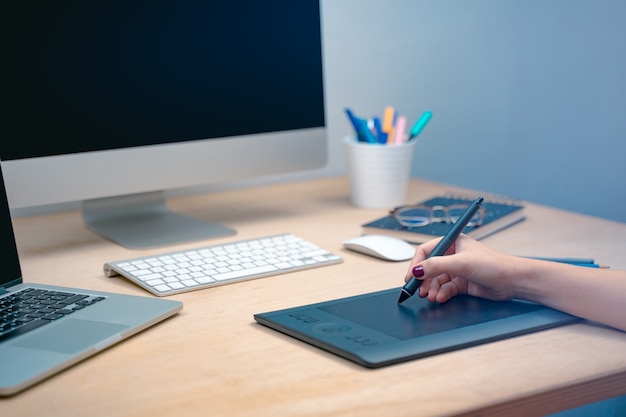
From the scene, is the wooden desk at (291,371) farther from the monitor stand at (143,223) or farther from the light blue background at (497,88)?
the light blue background at (497,88)

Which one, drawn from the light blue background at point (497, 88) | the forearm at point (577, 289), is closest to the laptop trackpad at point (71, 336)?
the forearm at point (577, 289)

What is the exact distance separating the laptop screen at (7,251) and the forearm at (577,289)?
59cm

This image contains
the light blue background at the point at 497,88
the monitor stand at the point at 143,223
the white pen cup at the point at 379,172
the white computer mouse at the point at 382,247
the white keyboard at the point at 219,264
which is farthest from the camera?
the light blue background at the point at 497,88

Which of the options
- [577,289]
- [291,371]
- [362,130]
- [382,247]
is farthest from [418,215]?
[291,371]

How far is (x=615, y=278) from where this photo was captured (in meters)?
0.84

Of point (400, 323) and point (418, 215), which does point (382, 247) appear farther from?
point (400, 323)

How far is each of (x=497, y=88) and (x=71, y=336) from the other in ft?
3.96

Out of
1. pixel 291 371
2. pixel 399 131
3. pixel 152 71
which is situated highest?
pixel 152 71

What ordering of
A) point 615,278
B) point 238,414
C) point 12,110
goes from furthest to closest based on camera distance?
point 12,110 → point 615,278 → point 238,414

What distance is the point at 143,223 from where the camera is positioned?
1.30 metres

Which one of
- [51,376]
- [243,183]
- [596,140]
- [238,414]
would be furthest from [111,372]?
[596,140]

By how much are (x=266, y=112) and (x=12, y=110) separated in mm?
417

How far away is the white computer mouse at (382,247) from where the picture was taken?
109 centimetres

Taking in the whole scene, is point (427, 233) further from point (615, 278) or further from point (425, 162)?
point (425, 162)
